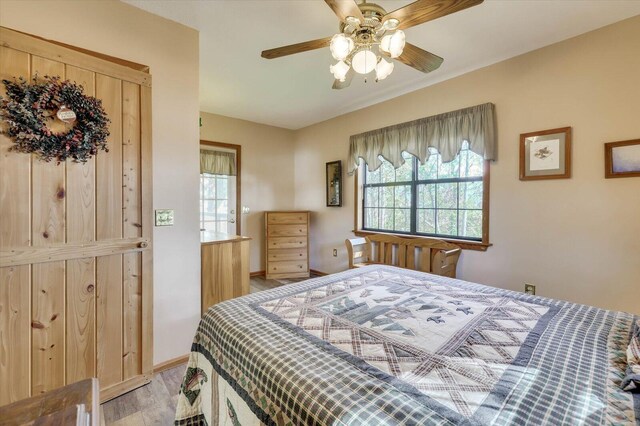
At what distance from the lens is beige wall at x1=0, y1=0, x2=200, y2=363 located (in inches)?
73.4

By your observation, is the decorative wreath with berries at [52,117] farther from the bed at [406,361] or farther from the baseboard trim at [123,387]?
the baseboard trim at [123,387]

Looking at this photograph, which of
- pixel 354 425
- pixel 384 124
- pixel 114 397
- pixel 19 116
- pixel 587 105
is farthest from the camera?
pixel 384 124

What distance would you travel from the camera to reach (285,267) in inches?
180

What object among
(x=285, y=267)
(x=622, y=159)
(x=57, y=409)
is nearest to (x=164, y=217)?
(x=57, y=409)

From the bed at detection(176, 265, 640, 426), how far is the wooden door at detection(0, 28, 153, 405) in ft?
2.66

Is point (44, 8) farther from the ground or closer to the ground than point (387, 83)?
closer to the ground

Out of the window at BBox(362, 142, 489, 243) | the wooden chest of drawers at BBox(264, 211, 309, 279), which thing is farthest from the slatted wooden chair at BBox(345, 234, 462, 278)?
the wooden chest of drawers at BBox(264, 211, 309, 279)

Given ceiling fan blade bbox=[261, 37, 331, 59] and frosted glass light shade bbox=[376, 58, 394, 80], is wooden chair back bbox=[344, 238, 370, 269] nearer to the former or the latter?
frosted glass light shade bbox=[376, 58, 394, 80]

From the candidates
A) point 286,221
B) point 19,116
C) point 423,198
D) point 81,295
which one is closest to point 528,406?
point 81,295

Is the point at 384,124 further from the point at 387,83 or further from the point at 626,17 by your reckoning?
the point at 626,17

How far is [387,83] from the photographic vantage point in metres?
→ 3.22

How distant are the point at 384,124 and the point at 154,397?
3612 millimetres

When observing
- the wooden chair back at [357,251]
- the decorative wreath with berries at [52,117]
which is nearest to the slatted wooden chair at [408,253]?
the wooden chair back at [357,251]

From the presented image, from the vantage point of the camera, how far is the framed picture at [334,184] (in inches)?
171
